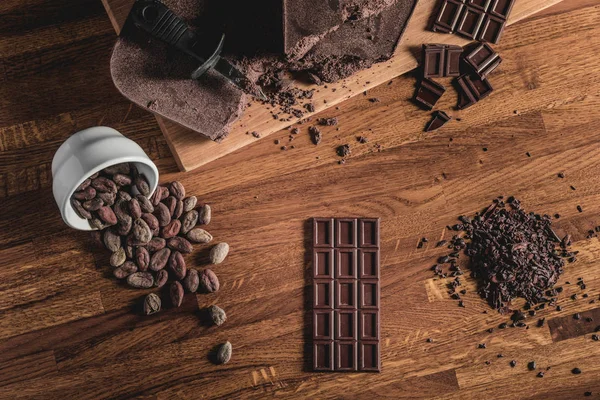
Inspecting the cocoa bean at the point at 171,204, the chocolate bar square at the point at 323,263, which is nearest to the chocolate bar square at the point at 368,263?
the chocolate bar square at the point at 323,263

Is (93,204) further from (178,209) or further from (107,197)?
(178,209)

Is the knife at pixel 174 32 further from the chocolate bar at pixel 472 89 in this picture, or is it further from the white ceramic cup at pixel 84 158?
→ the chocolate bar at pixel 472 89

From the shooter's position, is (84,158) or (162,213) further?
(162,213)

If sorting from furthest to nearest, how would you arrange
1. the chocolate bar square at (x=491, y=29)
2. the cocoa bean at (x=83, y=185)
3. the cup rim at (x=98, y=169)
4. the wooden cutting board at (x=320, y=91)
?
the chocolate bar square at (x=491, y=29), the wooden cutting board at (x=320, y=91), the cocoa bean at (x=83, y=185), the cup rim at (x=98, y=169)

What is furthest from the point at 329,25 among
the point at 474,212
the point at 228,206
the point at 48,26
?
the point at 48,26

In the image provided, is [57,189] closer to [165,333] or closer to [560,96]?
[165,333]

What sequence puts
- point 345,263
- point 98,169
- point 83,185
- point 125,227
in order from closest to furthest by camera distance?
point 98,169 → point 83,185 → point 125,227 → point 345,263

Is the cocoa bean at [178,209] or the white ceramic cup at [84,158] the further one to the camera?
the cocoa bean at [178,209]

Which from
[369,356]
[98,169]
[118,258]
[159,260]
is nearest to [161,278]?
[159,260]
